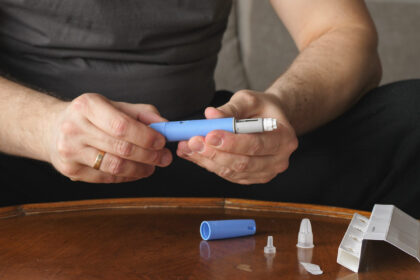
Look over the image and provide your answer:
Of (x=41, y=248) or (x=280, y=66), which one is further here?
(x=280, y=66)

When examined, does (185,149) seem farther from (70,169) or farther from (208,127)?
(70,169)

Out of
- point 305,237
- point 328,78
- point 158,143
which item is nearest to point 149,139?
point 158,143

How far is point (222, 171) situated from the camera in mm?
765

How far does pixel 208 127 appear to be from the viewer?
685 mm

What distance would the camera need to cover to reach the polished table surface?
22.4 inches

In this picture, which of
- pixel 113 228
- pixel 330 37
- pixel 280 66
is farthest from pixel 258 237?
pixel 280 66

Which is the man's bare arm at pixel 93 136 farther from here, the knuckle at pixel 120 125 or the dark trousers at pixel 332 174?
the dark trousers at pixel 332 174

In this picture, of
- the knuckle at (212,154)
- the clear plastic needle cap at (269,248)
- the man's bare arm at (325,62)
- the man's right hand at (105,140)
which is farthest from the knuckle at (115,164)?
the man's bare arm at (325,62)

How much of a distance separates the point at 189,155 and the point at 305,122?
0.35 m

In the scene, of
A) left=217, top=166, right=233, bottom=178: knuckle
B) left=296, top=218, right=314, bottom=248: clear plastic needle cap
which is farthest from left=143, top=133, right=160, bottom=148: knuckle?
left=296, top=218, right=314, bottom=248: clear plastic needle cap

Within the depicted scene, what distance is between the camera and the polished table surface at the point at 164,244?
1.87ft

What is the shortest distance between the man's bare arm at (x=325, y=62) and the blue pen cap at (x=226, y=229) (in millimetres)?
290

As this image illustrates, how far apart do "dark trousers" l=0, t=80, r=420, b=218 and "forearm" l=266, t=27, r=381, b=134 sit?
51mm

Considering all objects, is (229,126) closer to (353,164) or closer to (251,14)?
(353,164)
